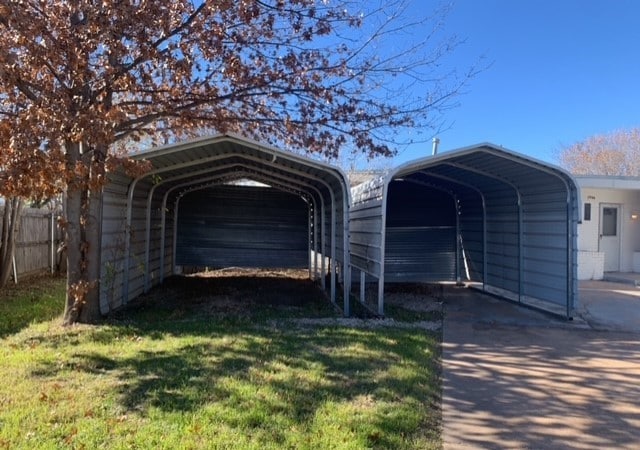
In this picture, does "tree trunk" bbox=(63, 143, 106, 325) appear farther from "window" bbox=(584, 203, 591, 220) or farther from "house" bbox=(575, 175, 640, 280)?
"window" bbox=(584, 203, 591, 220)

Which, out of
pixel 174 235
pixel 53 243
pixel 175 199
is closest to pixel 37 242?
pixel 53 243

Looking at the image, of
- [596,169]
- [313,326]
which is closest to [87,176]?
[313,326]

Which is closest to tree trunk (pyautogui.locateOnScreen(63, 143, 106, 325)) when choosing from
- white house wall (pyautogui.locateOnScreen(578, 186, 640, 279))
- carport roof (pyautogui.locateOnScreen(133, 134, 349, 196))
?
carport roof (pyautogui.locateOnScreen(133, 134, 349, 196))

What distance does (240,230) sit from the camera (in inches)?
634

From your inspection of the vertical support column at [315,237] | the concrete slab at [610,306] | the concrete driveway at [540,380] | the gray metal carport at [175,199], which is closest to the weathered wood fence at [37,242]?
the gray metal carport at [175,199]

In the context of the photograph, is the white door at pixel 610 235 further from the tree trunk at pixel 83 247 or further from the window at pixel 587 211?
the tree trunk at pixel 83 247

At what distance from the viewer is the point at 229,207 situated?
16.1 metres

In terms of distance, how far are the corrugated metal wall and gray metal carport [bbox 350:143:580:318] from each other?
337 centimetres

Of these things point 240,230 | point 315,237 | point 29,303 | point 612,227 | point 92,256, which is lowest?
point 29,303

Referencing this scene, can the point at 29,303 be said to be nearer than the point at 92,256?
No

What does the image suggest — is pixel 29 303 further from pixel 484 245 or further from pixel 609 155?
pixel 609 155

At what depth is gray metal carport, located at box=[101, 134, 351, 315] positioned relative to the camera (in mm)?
9172

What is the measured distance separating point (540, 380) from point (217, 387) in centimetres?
335

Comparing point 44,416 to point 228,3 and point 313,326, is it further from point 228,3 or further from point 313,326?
point 228,3
